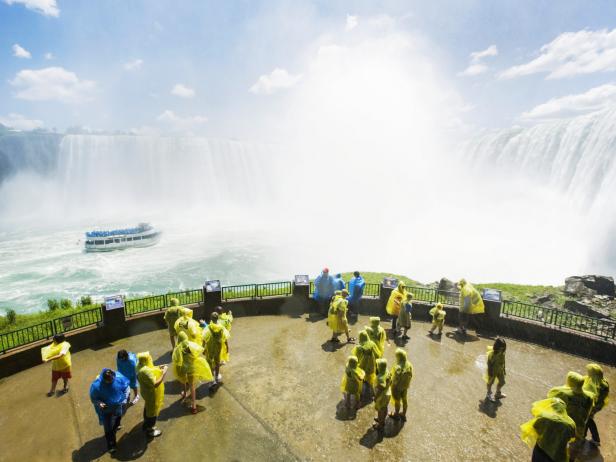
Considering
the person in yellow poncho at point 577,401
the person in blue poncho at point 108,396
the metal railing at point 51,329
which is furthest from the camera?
the metal railing at point 51,329

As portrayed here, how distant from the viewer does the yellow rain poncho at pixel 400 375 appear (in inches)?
233

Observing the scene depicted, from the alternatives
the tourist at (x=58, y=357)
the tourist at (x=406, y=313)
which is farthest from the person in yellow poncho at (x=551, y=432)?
the tourist at (x=58, y=357)

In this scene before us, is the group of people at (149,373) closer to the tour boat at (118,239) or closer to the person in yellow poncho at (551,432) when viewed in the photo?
the person in yellow poncho at (551,432)

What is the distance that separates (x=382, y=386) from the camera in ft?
19.2

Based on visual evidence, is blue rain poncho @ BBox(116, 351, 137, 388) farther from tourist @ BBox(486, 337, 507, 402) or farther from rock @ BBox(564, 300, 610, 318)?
rock @ BBox(564, 300, 610, 318)

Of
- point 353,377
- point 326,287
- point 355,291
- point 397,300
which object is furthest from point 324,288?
point 353,377

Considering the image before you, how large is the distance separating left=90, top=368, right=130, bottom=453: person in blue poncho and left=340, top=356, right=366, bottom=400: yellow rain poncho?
151 inches

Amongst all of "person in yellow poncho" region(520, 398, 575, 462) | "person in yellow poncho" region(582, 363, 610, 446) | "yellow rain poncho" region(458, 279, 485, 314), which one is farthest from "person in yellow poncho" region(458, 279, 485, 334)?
"person in yellow poncho" region(520, 398, 575, 462)

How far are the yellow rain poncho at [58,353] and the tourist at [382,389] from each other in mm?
6054

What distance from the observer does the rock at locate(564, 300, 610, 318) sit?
14.1 metres

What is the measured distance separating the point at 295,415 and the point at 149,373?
2.93 metres

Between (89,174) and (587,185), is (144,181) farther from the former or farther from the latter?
(587,185)

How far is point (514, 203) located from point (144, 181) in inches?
2680

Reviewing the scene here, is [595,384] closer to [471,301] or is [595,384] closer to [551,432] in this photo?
[551,432]
